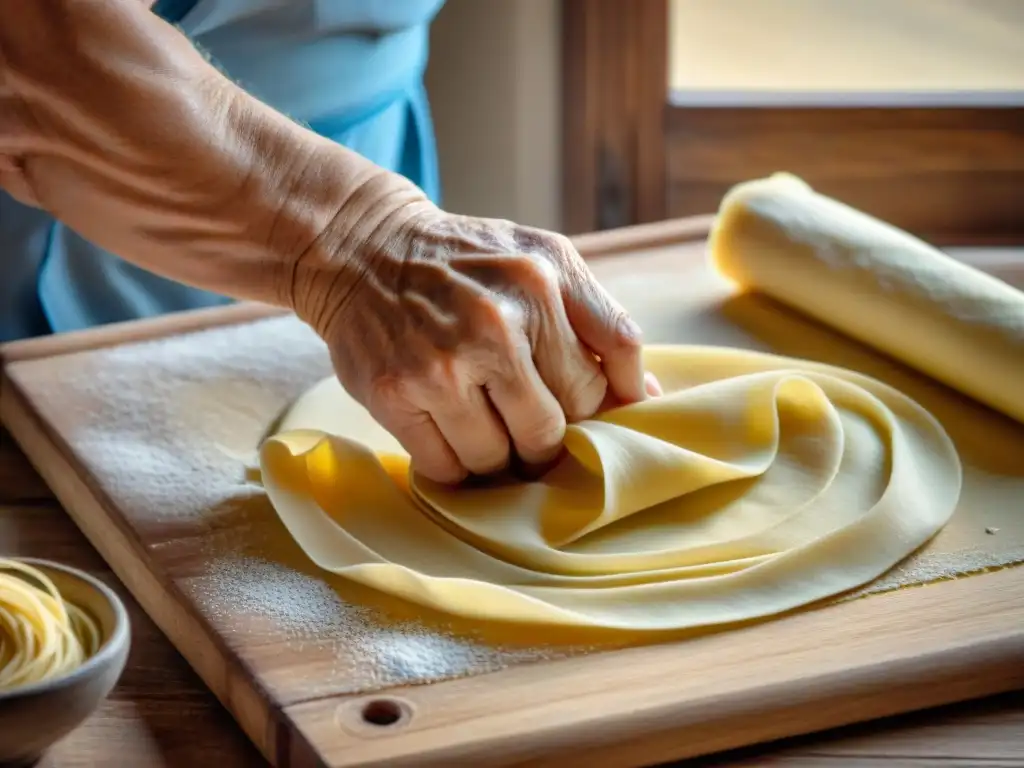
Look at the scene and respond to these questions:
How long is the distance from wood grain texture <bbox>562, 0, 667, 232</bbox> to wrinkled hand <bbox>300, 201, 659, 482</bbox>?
3.09 feet

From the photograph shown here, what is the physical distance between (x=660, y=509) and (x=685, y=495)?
0.07 ft

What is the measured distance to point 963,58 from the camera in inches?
71.6

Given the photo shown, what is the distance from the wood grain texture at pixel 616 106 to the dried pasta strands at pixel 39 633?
1312 mm

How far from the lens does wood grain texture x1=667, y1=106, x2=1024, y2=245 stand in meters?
1.80

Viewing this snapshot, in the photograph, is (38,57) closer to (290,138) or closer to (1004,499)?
(290,138)

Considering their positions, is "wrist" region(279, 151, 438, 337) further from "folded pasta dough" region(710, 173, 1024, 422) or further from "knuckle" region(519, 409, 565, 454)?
"folded pasta dough" region(710, 173, 1024, 422)

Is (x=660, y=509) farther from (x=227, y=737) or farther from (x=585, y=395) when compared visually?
(x=227, y=737)

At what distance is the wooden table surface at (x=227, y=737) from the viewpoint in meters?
0.72

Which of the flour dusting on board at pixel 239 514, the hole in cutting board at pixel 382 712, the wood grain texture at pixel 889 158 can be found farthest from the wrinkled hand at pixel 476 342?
the wood grain texture at pixel 889 158

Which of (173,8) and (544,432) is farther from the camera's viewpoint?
(173,8)

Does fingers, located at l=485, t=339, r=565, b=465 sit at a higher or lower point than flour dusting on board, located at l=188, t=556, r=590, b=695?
higher

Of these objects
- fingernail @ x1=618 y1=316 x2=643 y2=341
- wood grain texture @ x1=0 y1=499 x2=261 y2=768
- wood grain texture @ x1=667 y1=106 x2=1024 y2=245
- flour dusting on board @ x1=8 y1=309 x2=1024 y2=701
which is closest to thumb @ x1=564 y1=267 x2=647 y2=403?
fingernail @ x1=618 y1=316 x2=643 y2=341

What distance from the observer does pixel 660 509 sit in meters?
0.91

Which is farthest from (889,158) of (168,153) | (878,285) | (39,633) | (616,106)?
(39,633)
